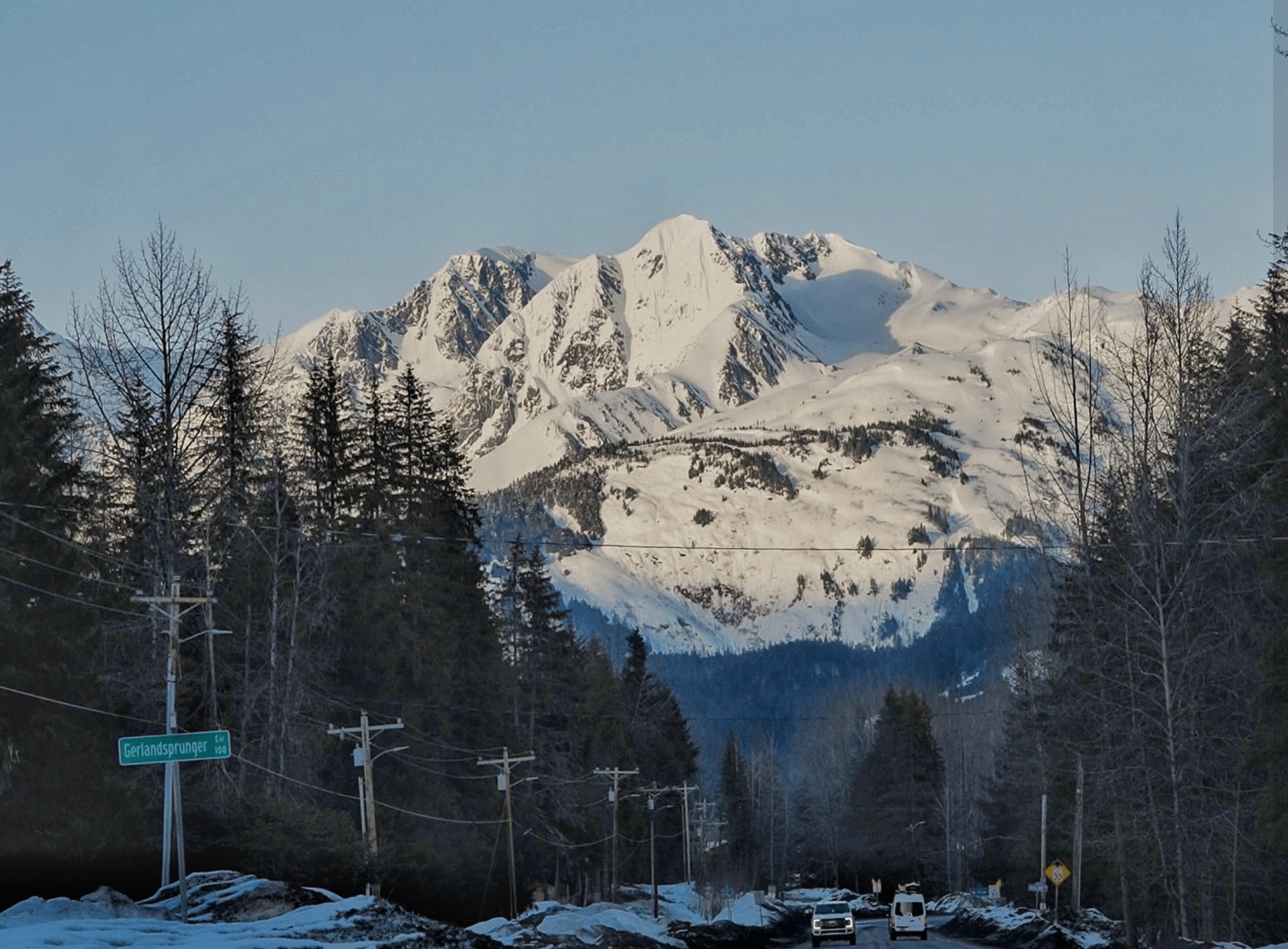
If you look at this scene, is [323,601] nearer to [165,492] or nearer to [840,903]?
[165,492]

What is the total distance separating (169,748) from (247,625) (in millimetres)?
21989

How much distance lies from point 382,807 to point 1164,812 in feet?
92.6

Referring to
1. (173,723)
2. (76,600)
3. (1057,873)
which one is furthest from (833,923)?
(173,723)

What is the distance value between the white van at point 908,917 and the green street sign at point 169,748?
125ft

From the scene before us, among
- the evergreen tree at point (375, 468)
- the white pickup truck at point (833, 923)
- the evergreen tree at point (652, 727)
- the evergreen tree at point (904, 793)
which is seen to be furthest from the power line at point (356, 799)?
the evergreen tree at point (904, 793)

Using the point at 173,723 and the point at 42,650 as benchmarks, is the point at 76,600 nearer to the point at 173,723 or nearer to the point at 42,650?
the point at 42,650

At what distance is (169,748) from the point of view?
28281 mm

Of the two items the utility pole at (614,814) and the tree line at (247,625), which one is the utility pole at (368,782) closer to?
the tree line at (247,625)

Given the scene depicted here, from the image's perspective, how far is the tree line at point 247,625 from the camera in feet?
132

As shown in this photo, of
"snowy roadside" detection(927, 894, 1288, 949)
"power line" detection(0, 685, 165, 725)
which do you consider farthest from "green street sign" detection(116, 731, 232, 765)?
"snowy roadside" detection(927, 894, 1288, 949)

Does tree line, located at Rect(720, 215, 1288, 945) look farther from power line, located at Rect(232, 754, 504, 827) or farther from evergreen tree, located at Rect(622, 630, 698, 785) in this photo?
evergreen tree, located at Rect(622, 630, 698, 785)

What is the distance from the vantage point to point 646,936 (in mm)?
43094

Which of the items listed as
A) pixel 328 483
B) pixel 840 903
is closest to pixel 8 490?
pixel 328 483

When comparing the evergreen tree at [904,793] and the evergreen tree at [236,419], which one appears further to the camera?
the evergreen tree at [904,793]
